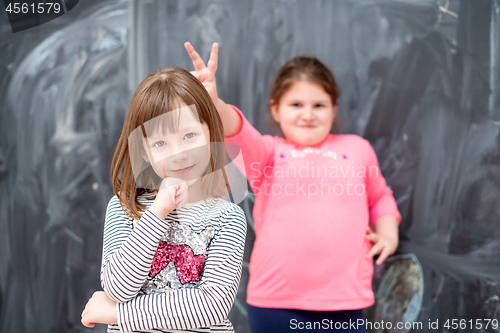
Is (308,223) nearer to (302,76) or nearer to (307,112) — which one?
(307,112)

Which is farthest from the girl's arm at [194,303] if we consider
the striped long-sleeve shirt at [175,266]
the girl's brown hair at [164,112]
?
the girl's brown hair at [164,112]

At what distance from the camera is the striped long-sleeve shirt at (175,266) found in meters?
0.65

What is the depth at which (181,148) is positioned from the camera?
702mm

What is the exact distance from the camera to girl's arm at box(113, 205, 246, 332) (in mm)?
651

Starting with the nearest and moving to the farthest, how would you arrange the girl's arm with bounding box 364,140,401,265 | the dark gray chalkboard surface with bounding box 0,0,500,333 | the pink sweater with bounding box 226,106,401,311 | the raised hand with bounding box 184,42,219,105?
1. the raised hand with bounding box 184,42,219,105
2. the pink sweater with bounding box 226,106,401,311
3. the girl's arm with bounding box 364,140,401,265
4. the dark gray chalkboard surface with bounding box 0,0,500,333

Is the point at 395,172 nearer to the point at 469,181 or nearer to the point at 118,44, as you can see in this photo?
the point at 469,181

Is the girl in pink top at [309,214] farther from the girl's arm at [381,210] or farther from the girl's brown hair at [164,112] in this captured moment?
the girl's brown hair at [164,112]

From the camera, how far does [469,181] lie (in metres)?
1.26

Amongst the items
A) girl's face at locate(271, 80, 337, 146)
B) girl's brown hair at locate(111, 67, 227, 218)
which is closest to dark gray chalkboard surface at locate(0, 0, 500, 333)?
girl's face at locate(271, 80, 337, 146)

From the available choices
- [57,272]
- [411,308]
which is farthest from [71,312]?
[411,308]

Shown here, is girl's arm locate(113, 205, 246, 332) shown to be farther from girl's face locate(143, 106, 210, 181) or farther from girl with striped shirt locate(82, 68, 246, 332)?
girl's face locate(143, 106, 210, 181)

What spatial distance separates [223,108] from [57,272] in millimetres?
822

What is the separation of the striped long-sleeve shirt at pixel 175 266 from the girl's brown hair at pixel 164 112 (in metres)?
0.03

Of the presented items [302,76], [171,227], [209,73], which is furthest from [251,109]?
[171,227]
